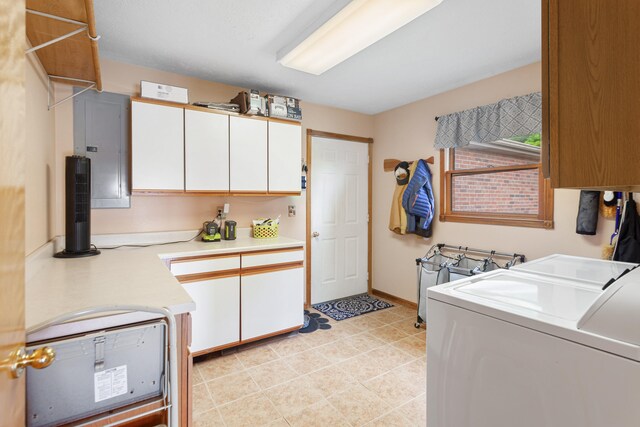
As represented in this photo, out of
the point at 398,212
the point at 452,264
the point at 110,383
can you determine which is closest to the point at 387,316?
the point at 452,264

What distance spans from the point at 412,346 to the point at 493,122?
218cm

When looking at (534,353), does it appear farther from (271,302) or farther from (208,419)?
(271,302)

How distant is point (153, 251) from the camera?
2463 millimetres

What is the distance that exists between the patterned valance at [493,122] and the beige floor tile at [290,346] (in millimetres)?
2444

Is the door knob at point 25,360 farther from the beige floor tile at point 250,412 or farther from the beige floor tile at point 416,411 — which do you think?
the beige floor tile at point 416,411

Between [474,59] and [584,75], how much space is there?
7.39 ft

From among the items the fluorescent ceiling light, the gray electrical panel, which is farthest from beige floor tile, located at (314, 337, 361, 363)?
the fluorescent ceiling light

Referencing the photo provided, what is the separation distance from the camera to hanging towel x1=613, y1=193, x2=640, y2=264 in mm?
2055

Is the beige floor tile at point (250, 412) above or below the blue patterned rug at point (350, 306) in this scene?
below

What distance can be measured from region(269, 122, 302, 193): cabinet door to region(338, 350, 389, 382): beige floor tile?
170 centimetres

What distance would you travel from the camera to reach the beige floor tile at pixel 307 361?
248 cm

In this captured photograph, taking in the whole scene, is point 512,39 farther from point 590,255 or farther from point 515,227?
point 590,255

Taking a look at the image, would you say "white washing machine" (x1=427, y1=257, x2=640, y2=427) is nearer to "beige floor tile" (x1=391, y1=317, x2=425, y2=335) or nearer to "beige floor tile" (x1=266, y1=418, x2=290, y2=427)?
"beige floor tile" (x1=266, y1=418, x2=290, y2=427)

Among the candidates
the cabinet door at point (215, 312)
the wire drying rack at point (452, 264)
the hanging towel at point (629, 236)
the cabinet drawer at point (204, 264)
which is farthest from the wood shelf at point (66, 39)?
the hanging towel at point (629, 236)
